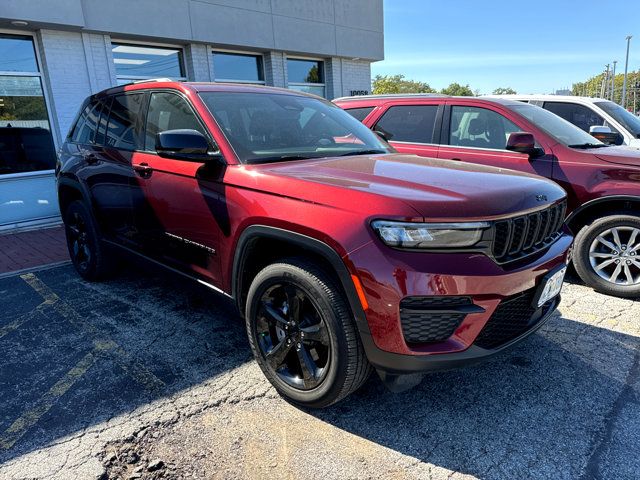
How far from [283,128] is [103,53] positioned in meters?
6.95

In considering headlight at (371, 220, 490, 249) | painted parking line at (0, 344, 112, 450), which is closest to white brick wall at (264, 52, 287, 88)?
painted parking line at (0, 344, 112, 450)

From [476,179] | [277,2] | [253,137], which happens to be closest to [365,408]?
[476,179]

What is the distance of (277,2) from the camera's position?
10.6m

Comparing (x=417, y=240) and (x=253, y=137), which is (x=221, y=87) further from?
(x=417, y=240)

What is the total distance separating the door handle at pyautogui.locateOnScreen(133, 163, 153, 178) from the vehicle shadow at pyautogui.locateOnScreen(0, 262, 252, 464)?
0.73 meters

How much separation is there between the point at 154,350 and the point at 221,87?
1.97 metres

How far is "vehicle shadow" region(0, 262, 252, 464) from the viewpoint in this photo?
260 cm

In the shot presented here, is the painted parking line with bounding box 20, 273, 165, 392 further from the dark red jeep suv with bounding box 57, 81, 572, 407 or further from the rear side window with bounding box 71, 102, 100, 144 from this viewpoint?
the rear side window with bounding box 71, 102, 100, 144

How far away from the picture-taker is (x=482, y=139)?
16.4ft

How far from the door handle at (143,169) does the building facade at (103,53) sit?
216 inches

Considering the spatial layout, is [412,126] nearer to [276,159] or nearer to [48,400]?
[276,159]

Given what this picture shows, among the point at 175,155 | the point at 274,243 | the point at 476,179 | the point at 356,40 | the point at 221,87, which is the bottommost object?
the point at 274,243

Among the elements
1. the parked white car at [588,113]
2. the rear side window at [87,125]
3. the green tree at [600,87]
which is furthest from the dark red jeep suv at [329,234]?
the green tree at [600,87]

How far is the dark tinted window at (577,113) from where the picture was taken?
687 cm
